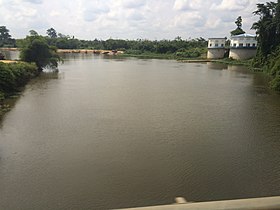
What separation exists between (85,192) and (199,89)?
14644 mm

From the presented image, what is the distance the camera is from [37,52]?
84.1 feet

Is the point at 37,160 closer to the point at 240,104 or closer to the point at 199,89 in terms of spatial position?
the point at 240,104

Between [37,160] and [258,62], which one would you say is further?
[258,62]

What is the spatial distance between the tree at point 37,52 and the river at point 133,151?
10.9 m

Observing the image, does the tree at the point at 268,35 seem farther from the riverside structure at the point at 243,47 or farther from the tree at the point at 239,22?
the tree at the point at 239,22

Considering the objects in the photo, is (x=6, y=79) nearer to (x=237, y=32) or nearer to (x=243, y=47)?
(x=243, y=47)

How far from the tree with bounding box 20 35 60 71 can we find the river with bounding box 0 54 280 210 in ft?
35.8

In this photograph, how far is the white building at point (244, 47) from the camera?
1690 inches

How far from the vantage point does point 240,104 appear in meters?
15.1

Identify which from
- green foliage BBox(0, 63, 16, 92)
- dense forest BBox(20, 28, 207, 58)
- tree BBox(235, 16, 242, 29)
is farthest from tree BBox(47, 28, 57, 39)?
green foliage BBox(0, 63, 16, 92)

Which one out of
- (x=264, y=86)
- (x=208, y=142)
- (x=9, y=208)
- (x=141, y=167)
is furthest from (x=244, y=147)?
(x=264, y=86)

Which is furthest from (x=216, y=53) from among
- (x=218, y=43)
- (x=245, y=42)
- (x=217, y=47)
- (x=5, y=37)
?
(x=5, y=37)

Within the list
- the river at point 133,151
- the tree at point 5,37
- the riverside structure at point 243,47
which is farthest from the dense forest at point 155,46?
the river at point 133,151

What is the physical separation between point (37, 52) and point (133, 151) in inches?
800
